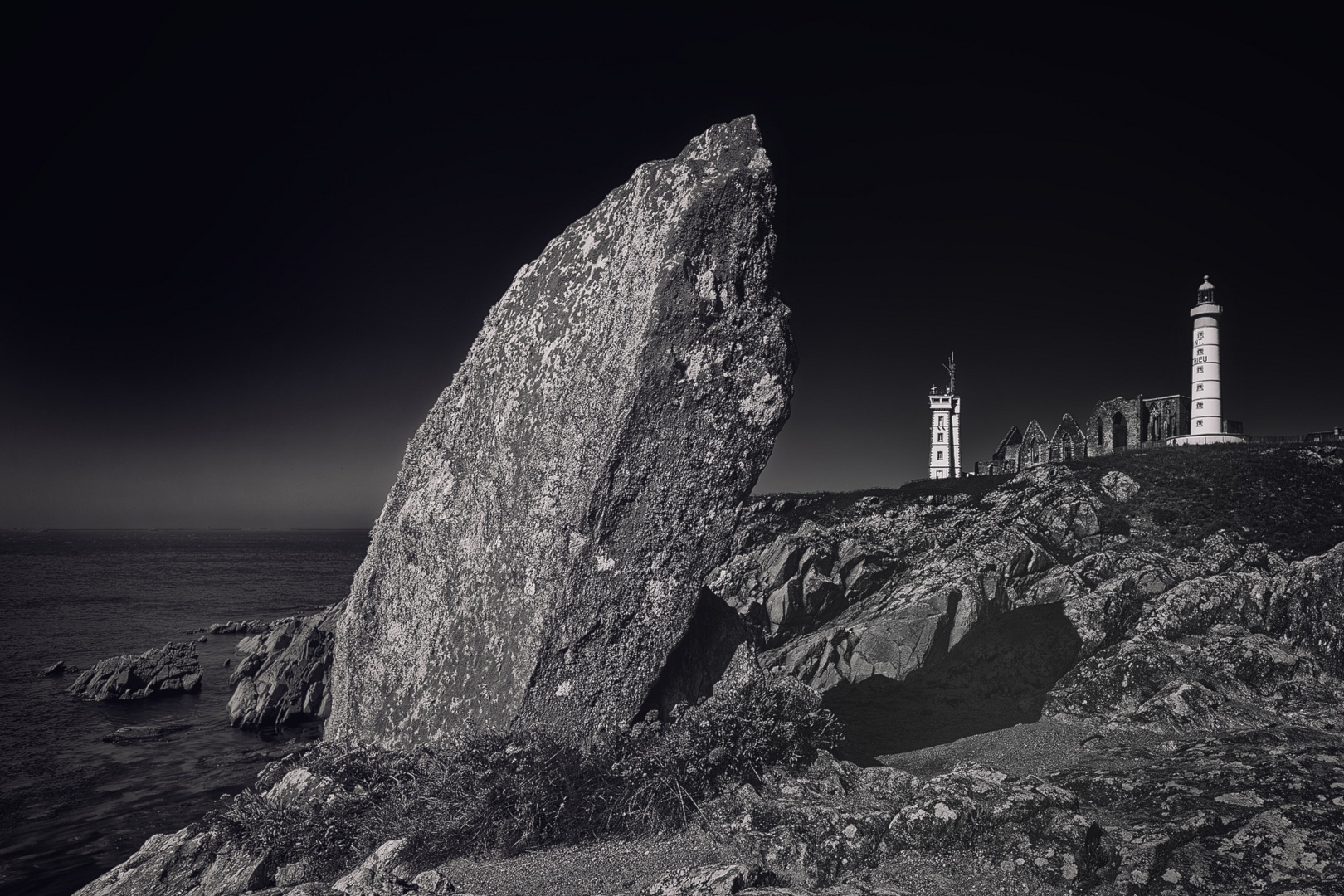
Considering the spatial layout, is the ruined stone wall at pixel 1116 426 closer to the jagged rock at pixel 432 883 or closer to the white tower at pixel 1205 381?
the white tower at pixel 1205 381

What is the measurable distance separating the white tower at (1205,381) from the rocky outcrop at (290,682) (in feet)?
119

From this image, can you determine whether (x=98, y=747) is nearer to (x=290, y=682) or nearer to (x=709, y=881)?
(x=290, y=682)

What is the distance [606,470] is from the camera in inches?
305

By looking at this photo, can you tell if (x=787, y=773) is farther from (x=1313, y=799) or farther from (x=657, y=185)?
(x=657, y=185)

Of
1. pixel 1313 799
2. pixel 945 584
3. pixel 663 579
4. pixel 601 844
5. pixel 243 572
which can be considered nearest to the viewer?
pixel 1313 799

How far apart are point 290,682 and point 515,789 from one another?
Result: 19380mm

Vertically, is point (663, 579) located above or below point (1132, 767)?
above

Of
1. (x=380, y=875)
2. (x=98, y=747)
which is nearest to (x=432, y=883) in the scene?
(x=380, y=875)

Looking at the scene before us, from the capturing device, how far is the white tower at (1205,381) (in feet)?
104

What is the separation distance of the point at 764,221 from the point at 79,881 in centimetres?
1430

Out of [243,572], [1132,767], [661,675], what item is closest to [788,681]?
[661,675]

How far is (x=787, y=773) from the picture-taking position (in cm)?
785

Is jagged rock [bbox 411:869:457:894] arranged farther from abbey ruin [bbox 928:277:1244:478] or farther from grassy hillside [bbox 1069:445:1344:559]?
abbey ruin [bbox 928:277:1244:478]

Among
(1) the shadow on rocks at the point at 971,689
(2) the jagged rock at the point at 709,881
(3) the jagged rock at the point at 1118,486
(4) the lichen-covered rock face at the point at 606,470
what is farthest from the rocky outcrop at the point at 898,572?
(2) the jagged rock at the point at 709,881
